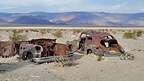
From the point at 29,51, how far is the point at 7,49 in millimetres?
2658

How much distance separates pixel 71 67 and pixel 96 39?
530 cm

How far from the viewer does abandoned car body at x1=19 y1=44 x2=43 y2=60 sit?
2661cm

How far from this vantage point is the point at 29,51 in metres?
26.9

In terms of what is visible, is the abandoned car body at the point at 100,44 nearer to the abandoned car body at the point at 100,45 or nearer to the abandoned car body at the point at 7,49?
the abandoned car body at the point at 100,45

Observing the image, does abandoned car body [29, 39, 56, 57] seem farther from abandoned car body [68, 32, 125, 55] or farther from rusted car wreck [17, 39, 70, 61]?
abandoned car body [68, 32, 125, 55]

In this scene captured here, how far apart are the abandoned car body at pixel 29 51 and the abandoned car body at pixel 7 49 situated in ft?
4.45

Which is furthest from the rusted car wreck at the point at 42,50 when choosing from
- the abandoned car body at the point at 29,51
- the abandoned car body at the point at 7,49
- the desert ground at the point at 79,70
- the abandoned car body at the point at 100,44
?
the abandoned car body at the point at 100,44

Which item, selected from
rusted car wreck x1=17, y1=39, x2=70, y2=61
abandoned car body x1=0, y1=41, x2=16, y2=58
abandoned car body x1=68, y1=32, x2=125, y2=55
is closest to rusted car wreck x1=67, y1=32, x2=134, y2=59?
abandoned car body x1=68, y1=32, x2=125, y2=55

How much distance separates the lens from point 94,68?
23.0 m

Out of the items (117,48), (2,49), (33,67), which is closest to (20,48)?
(2,49)

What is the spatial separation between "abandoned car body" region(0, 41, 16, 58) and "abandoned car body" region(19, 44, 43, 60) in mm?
1355

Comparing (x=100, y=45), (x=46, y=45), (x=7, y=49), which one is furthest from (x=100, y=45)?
(x=7, y=49)

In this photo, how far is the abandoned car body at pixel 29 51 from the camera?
26.6 m

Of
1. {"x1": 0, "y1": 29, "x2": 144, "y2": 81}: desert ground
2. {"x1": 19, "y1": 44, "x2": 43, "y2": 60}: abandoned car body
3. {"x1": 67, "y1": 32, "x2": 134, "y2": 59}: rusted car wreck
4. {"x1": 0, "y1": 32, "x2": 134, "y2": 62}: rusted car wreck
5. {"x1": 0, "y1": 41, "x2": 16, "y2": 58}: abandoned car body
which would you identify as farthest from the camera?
{"x1": 0, "y1": 41, "x2": 16, "y2": 58}: abandoned car body
